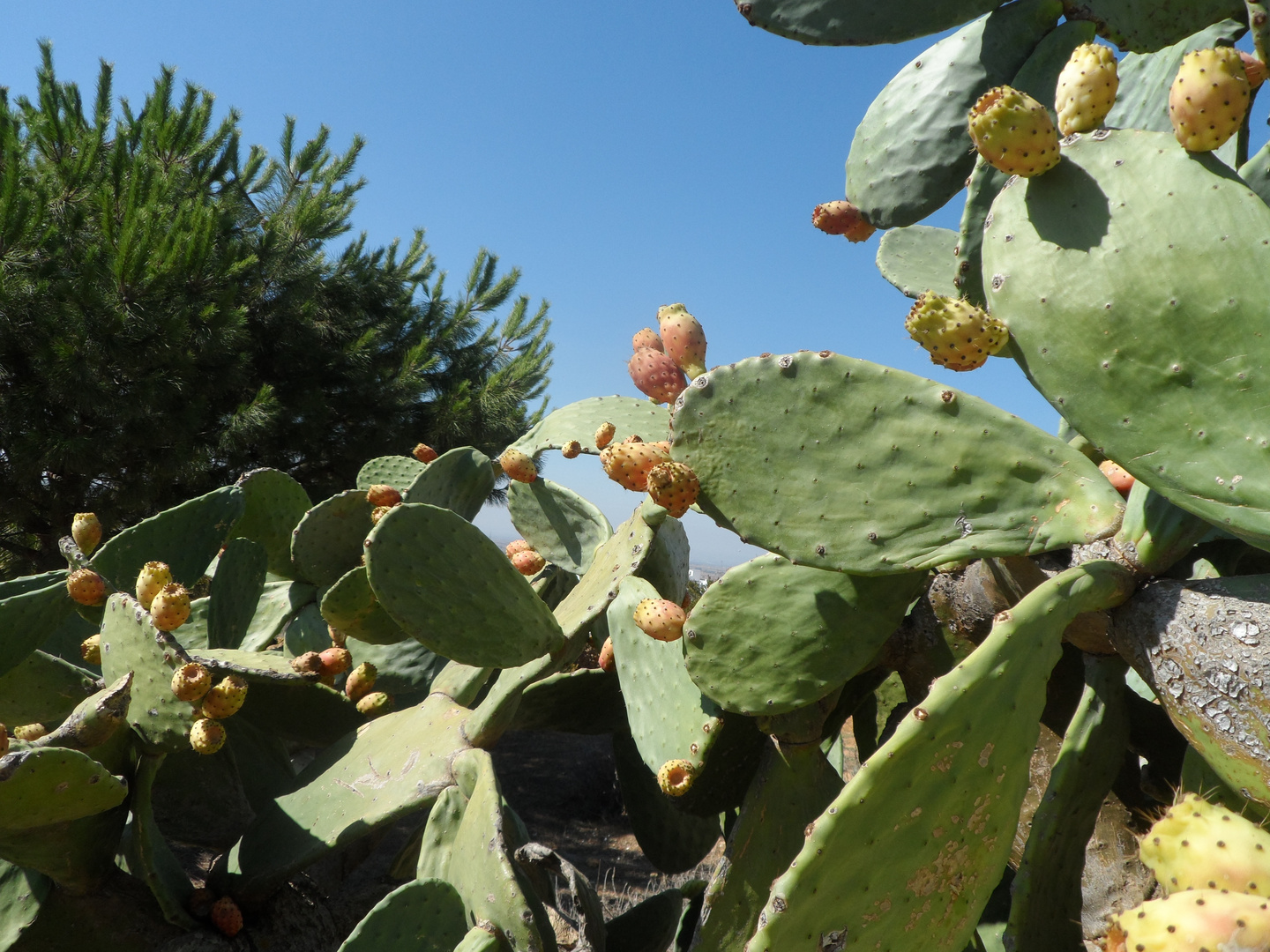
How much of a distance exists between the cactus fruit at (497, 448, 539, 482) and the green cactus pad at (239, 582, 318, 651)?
732 millimetres

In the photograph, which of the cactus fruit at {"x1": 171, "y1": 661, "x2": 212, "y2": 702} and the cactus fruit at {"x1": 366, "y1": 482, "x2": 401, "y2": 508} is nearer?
the cactus fruit at {"x1": 171, "y1": 661, "x2": 212, "y2": 702}

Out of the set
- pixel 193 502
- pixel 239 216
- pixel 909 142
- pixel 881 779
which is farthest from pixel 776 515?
pixel 239 216

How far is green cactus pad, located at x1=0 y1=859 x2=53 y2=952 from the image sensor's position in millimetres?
1274

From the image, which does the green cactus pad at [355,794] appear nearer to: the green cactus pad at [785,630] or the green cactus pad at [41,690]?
the green cactus pad at [41,690]

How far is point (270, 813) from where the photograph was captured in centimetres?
153

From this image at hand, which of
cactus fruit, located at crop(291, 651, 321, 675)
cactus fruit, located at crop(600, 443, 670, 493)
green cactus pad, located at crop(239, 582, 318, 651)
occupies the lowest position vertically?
cactus fruit, located at crop(291, 651, 321, 675)

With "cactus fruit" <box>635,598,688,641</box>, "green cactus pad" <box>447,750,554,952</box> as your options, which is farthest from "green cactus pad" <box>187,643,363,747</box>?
"cactus fruit" <box>635,598,688,641</box>

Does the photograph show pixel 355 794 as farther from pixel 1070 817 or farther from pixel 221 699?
pixel 1070 817

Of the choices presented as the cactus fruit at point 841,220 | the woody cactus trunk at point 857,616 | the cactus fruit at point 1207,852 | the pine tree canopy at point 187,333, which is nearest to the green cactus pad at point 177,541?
the woody cactus trunk at point 857,616

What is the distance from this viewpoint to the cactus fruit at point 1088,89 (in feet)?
2.77

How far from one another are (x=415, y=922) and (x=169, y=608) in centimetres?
55

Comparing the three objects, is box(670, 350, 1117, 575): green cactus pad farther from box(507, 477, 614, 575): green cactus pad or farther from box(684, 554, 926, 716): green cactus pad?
box(507, 477, 614, 575): green cactus pad

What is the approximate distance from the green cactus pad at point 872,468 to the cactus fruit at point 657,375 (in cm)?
36

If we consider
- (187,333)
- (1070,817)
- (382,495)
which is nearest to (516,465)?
(382,495)
